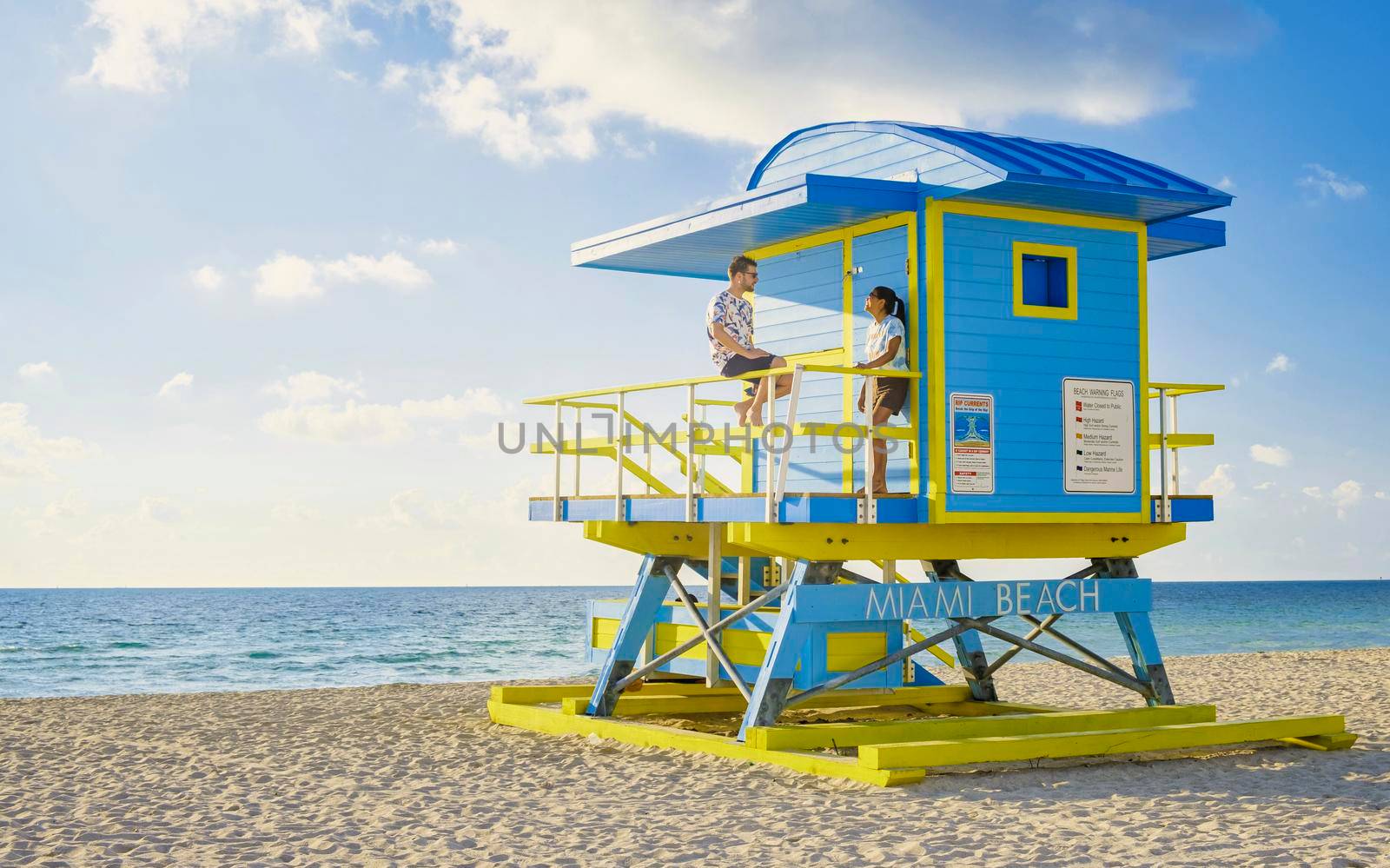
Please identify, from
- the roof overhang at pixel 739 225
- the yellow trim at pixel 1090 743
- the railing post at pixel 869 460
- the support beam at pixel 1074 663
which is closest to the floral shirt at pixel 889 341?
the railing post at pixel 869 460

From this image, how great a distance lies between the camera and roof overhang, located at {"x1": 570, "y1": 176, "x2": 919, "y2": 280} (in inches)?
436

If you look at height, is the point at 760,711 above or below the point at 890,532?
below

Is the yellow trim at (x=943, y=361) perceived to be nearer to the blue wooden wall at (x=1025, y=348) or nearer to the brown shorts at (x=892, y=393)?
the blue wooden wall at (x=1025, y=348)

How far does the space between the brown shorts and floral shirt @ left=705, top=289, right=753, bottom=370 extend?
1.19 metres

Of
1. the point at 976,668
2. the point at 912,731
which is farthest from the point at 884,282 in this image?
the point at 976,668

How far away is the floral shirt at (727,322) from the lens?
1178 centimetres

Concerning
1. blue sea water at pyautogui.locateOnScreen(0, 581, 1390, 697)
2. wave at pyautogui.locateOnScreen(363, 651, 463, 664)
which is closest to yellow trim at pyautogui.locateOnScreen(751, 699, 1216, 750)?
blue sea water at pyautogui.locateOnScreen(0, 581, 1390, 697)

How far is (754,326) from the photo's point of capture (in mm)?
13180

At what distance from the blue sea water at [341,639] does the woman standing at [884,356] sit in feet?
65.4

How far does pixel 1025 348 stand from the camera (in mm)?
11516

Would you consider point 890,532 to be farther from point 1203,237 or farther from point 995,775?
point 1203,237

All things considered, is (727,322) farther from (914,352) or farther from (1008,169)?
(1008,169)

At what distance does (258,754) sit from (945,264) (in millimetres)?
7222

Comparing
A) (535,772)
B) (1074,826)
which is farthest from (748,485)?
(1074,826)
